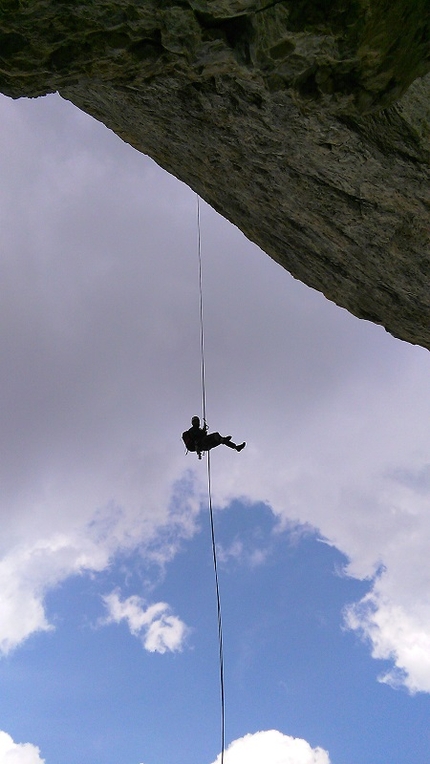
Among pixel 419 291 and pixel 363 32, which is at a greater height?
pixel 419 291

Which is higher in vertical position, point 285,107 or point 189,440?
point 285,107

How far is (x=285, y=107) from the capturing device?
8.09 meters

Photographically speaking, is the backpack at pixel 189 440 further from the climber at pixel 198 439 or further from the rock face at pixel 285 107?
the rock face at pixel 285 107

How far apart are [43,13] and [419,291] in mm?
8334

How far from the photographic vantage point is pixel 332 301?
535 inches

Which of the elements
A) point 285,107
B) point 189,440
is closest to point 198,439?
point 189,440

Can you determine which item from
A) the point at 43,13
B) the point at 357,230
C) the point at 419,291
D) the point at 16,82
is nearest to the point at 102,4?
the point at 43,13

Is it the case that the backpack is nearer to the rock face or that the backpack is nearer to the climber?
the climber

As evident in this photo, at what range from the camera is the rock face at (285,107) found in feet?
17.3

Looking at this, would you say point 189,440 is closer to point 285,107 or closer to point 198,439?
point 198,439

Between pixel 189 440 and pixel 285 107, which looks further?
pixel 189 440

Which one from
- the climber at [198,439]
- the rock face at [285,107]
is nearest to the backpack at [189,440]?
the climber at [198,439]

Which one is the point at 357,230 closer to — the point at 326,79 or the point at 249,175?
the point at 249,175

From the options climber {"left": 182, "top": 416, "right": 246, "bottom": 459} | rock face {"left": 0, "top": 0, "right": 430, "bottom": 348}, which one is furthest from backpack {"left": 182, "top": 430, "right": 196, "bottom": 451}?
rock face {"left": 0, "top": 0, "right": 430, "bottom": 348}
